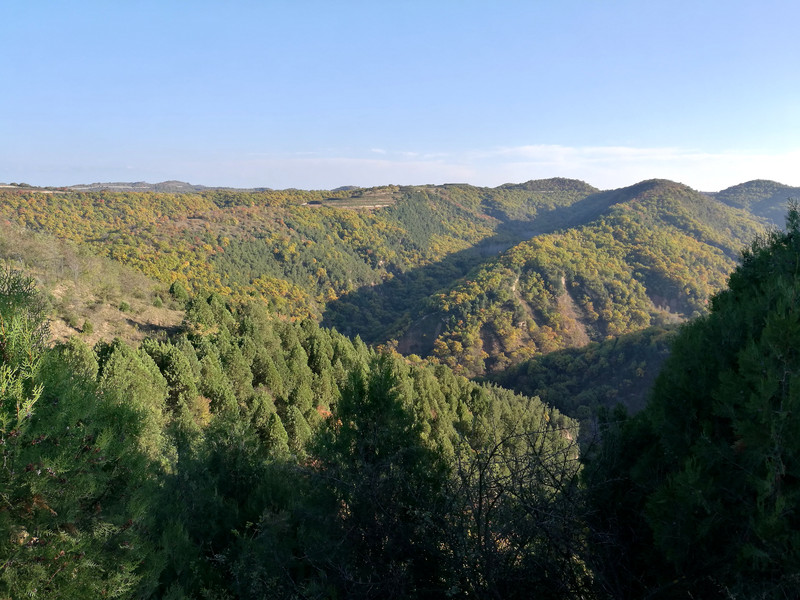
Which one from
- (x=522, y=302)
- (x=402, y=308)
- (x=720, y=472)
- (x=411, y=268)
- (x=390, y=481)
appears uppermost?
(x=411, y=268)

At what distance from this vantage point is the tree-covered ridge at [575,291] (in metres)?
102

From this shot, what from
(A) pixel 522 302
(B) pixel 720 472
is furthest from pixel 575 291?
(B) pixel 720 472

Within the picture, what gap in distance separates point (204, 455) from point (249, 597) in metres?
6.47

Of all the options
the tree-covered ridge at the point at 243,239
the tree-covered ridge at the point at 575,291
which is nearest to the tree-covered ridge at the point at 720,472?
the tree-covered ridge at the point at 243,239

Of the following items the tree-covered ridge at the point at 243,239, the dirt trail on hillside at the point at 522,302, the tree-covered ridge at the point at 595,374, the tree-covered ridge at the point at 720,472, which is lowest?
the tree-covered ridge at the point at 595,374

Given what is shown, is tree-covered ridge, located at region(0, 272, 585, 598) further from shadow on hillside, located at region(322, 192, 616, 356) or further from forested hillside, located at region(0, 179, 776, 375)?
shadow on hillside, located at region(322, 192, 616, 356)

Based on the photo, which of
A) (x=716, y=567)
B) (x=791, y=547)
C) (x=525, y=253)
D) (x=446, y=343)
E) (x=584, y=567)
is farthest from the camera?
(x=525, y=253)

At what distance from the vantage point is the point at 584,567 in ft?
21.3

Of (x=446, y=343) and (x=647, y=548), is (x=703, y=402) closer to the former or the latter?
(x=647, y=548)

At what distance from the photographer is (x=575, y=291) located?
388ft

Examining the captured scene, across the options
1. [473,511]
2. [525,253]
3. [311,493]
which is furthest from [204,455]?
[525,253]

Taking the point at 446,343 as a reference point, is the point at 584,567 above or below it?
above

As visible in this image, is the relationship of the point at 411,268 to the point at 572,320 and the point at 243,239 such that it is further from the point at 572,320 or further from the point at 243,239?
the point at 572,320

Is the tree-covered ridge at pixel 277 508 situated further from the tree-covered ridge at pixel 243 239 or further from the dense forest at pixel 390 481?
the tree-covered ridge at pixel 243 239
